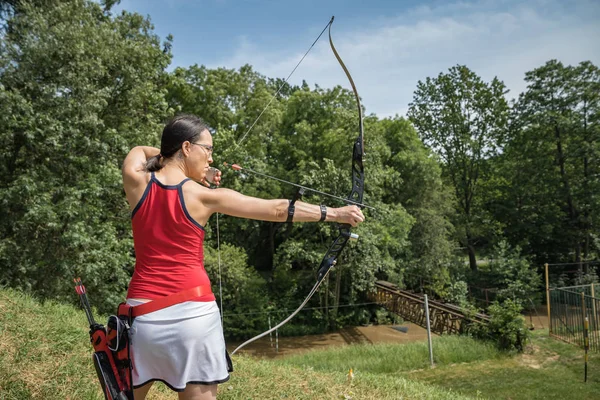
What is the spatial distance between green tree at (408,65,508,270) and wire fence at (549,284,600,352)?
456 inches

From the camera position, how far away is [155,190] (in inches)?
65.5

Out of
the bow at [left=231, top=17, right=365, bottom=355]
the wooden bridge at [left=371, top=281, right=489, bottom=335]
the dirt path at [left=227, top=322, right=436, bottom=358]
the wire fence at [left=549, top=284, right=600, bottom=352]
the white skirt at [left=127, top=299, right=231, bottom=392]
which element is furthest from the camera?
the dirt path at [left=227, top=322, right=436, bottom=358]

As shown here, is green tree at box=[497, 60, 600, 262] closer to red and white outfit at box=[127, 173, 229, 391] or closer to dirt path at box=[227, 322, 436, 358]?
dirt path at box=[227, 322, 436, 358]

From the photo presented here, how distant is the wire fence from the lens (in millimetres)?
11102

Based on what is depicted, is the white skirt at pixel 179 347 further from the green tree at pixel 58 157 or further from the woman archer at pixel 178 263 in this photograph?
the green tree at pixel 58 157

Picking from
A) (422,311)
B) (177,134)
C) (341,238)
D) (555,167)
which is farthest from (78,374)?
(555,167)

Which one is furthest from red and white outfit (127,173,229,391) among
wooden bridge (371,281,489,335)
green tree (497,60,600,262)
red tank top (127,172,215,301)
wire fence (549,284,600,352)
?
Result: green tree (497,60,600,262)

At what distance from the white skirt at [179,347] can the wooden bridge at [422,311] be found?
1251cm

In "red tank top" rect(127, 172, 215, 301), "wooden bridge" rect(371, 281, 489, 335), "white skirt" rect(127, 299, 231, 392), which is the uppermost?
"red tank top" rect(127, 172, 215, 301)

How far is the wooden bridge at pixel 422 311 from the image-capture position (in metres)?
13.5

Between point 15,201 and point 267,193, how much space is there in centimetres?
975

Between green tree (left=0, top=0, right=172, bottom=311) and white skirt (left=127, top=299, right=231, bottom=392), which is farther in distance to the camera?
green tree (left=0, top=0, right=172, bottom=311)

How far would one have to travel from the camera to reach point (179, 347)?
1.54 metres

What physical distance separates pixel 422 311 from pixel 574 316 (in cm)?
482
